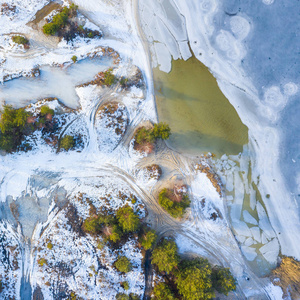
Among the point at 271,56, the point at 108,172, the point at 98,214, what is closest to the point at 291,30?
the point at 271,56

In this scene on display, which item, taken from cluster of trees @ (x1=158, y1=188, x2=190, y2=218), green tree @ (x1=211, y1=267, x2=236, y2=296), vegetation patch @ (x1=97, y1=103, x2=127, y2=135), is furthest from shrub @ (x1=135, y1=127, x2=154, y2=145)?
green tree @ (x1=211, y1=267, x2=236, y2=296)

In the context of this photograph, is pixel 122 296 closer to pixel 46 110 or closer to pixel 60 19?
pixel 46 110

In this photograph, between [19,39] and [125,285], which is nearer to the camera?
[125,285]

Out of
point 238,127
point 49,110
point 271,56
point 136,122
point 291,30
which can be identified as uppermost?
point 291,30

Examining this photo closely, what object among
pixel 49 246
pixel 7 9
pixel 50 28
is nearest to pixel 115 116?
pixel 50 28

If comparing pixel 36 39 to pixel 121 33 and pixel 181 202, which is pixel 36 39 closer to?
pixel 121 33

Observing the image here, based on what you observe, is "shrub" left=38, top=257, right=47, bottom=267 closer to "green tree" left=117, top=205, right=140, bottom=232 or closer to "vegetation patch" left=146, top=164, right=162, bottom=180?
"green tree" left=117, top=205, right=140, bottom=232

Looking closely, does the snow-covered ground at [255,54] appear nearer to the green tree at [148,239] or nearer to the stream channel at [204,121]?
the stream channel at [204,121]
